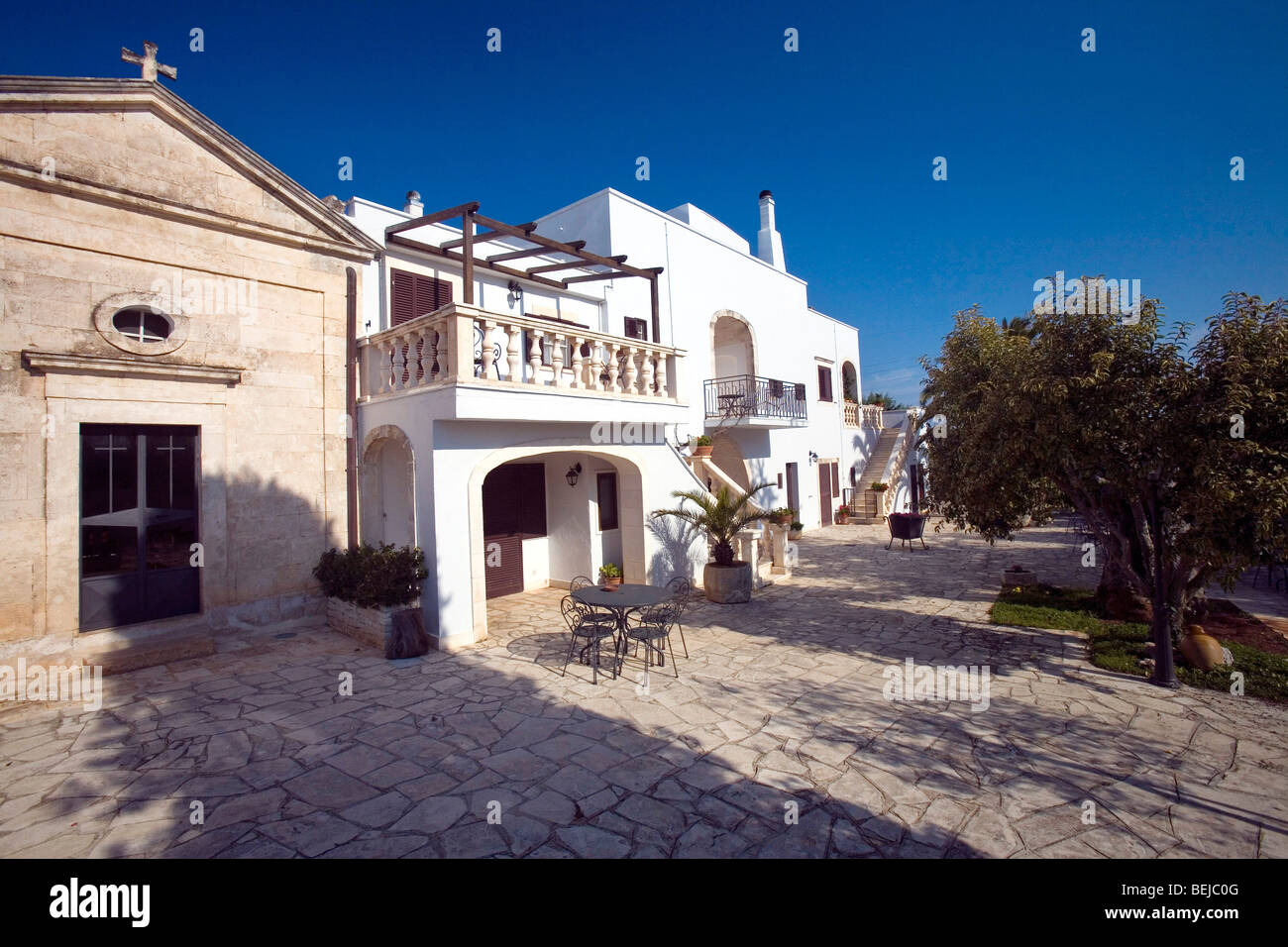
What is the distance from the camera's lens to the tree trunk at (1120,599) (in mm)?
8625

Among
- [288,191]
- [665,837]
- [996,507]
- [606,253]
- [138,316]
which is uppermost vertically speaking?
[606,253]

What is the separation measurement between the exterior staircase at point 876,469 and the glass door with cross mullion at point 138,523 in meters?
20.4

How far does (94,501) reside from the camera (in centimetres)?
677

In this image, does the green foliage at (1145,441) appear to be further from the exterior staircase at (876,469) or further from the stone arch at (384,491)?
the exterior staircase at (876,469)

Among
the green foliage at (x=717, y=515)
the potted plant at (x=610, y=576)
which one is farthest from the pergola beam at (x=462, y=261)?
the potted plant at (x=610, y=576)

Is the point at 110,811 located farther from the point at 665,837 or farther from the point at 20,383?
the point at 20,383

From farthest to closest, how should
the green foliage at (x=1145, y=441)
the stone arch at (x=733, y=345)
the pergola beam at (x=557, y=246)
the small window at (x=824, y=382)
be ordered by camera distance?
the small window at (x=824, y=382), the stone arch at (x=733, y=345), the pergola beam at (x=557, y=246), the green foliage at (x=1145, y=441)

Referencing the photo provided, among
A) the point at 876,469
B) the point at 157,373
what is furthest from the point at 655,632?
the point at 876,469

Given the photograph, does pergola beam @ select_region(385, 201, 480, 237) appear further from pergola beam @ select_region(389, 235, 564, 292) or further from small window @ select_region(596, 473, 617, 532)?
small window @ select_region(596, 473, 617, 532)

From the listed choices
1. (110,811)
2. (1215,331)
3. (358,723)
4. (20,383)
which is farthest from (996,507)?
(20,383)

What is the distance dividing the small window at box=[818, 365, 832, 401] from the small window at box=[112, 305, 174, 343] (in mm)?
19233

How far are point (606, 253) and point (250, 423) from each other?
843 centimetres

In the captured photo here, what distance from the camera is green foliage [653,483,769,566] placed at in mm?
9992

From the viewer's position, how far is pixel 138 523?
7070 mm
